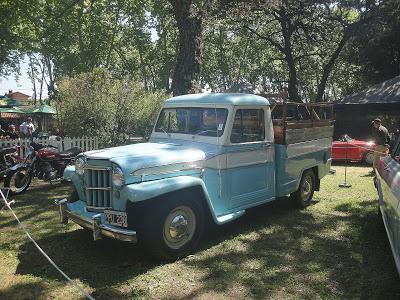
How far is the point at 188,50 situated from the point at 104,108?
143 inches

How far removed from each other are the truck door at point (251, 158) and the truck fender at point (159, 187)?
84 centimetres

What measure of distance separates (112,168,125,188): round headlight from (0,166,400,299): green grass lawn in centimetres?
104

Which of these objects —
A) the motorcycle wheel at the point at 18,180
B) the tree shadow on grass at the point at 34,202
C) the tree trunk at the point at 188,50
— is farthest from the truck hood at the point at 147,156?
the tree trunk at the point at 188,50

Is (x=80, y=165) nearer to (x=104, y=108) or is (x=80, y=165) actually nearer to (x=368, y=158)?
(x=104, y=108)

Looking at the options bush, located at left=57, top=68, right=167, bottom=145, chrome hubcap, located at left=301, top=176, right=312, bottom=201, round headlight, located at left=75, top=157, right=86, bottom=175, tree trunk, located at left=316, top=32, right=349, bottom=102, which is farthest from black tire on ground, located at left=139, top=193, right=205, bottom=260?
tree trunk, located at left=316, top=32, right=349, bottom=102

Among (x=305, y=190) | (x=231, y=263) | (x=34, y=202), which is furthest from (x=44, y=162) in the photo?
(x=231, y=263)

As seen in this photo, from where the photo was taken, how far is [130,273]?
4.87m

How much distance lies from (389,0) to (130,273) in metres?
22.7

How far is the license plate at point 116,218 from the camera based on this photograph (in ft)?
16.0

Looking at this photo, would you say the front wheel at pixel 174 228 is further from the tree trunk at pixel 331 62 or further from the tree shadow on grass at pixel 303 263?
the tree trunk at pixel 331 62

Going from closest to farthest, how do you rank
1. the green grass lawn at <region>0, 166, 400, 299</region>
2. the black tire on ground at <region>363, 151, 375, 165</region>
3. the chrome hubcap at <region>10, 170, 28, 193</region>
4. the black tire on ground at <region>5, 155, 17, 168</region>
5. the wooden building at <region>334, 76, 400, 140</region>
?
the green grass lawn at <region>0, 166, 400, 299</region> → the chrome hubcap at <region>10, 170, 28, 193</region> → the black tire on ground at <region>5, 155, 17, 168</region> → the black tire on ground at <region>363, 151, 375, 165</region> → the wooden building at <region>334, 76, 400, 140</region>

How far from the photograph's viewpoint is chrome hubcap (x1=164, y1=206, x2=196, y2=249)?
16.9 ft

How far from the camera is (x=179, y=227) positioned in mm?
5266

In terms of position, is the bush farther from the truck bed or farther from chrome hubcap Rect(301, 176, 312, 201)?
chrome hubcap Rect(301, 176, 312, 201)
